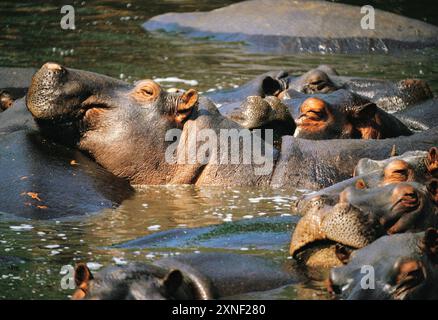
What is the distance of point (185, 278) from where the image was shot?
4977 millimetres

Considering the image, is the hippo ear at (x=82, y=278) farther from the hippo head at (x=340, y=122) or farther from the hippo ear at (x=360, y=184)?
the hippo head at (x=340, y=122)

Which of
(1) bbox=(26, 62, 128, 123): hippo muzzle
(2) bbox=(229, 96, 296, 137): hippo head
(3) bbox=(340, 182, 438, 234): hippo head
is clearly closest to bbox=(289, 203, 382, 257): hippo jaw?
(3) bbox=(340, 182, 438, 234): hippo head

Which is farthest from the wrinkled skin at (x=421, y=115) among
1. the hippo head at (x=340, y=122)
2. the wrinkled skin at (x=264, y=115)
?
the wrinkled skin at (x=264, y=115)

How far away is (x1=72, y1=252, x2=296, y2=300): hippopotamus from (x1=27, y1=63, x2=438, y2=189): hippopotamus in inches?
92.9

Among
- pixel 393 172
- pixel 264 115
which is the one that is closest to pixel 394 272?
pixel 393 172

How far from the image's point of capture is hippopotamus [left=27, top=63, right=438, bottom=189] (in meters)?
7.77

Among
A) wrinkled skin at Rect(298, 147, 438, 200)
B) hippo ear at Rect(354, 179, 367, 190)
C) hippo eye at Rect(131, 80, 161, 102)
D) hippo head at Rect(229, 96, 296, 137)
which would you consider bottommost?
hippo head at Rect(229, 96, 296, 137)

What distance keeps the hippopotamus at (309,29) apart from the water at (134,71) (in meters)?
0.31

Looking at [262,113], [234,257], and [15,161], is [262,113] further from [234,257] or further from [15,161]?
[234,257]

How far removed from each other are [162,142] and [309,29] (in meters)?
7.32

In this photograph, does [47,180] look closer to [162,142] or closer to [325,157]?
[162,142]

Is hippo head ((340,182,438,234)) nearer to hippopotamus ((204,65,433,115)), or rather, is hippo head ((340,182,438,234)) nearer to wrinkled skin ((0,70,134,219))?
wrinkled skin ((0,70,134,219))
